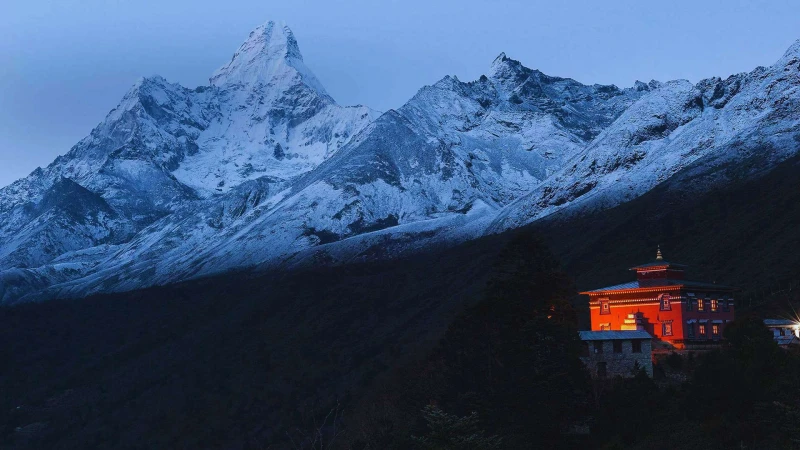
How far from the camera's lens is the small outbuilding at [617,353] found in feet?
268

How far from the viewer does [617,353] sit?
82.8m

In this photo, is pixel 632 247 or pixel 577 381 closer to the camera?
pixel 577 381

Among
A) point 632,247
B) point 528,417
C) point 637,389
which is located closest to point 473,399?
point 528,417

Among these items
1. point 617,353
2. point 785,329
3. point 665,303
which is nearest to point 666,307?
point 665,303

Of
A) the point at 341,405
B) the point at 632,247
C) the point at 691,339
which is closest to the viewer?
the point at 691,339

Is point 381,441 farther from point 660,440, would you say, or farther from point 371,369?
point 371,369

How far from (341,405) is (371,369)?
17020 millimetres

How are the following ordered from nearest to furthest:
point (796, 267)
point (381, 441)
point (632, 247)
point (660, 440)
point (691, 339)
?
point (660, 440) → point (691, 339) → point (381, 441) → point (796, 267) → point (632, 247)

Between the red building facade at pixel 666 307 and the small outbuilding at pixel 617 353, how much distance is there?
781cm

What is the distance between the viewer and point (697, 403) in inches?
2783

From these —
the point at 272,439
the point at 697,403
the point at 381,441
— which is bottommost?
the point at 272,439

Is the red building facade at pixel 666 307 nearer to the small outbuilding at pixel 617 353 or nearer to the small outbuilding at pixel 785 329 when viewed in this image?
the small outbuilding at pixel 785 329

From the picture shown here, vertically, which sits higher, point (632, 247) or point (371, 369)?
point (632, 247)

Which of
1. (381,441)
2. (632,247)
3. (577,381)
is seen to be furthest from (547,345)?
(632,247)
